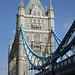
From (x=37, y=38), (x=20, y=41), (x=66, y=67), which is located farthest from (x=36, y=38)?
(x=66, y=67)

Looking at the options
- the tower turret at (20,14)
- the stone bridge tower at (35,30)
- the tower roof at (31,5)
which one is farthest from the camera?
the tower roof at (31,5)

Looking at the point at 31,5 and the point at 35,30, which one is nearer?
the point at 35,30

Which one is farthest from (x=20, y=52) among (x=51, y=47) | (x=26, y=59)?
(x=51, y=47)

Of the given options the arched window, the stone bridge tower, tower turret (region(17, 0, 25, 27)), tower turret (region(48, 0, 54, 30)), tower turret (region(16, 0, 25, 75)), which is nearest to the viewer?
tower turret (region(16, 0, 25, 75))

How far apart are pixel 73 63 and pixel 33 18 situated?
43687 mm

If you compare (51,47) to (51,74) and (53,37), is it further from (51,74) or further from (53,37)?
(51,74)

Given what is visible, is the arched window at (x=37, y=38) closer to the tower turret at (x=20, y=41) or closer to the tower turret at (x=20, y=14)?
the tower turret at (x=20, y=41)

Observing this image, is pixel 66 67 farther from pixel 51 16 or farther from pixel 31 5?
pixel 31 5

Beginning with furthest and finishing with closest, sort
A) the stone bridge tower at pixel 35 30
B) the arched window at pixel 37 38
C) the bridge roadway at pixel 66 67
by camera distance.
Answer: the arched window at pixel 37 38 → the stone bridge tower at pixel 35 30 → the bridge roadway at pixel 66 67

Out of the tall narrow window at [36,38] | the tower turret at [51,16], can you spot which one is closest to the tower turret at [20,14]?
the tall narrow window at [36,38]

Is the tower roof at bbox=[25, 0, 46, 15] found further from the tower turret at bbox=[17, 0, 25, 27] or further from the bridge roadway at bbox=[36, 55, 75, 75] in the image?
the bridge roadway at bbox=[36, 55, 75, 75]

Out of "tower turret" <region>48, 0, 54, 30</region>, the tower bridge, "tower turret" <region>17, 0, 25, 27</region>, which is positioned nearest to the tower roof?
the tower bridge

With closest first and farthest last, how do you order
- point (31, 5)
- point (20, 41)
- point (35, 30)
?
1. point (20, 41)
2. point (35, 30)
3. point (31, 5)


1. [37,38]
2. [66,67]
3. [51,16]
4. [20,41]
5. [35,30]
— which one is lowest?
[66,67]
